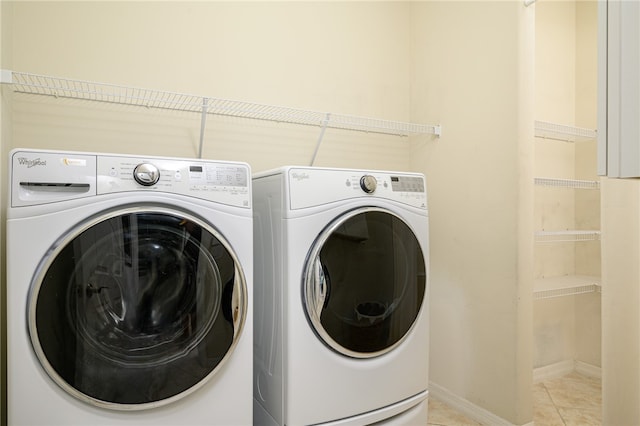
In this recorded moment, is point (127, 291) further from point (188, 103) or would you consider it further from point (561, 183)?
point (561, 183)

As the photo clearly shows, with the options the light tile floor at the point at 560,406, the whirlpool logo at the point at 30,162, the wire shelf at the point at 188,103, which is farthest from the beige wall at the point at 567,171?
the whirlpool logo at the point at 30,162

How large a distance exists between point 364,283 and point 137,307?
817 mm

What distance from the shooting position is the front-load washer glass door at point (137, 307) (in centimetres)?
115

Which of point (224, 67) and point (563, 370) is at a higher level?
point (224, 67)

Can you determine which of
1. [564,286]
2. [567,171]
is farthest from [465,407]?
[567,171]

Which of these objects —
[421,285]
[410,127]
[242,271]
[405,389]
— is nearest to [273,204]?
[242,271]

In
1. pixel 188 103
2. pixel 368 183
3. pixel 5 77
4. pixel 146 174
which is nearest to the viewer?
pixel 146 174

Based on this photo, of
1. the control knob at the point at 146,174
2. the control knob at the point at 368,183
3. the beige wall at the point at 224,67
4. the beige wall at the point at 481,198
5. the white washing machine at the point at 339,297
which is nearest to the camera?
the control knob at the point at 146,174

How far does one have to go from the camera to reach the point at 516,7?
1.87 metres

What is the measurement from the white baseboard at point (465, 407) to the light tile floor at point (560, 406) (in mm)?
23

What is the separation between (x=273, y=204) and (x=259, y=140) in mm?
738

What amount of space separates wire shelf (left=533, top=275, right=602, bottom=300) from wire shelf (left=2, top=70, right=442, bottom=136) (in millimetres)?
1042

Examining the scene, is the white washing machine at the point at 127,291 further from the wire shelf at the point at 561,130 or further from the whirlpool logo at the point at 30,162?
the wire shelf at the point at 561,130

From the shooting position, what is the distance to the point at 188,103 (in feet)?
6.53
